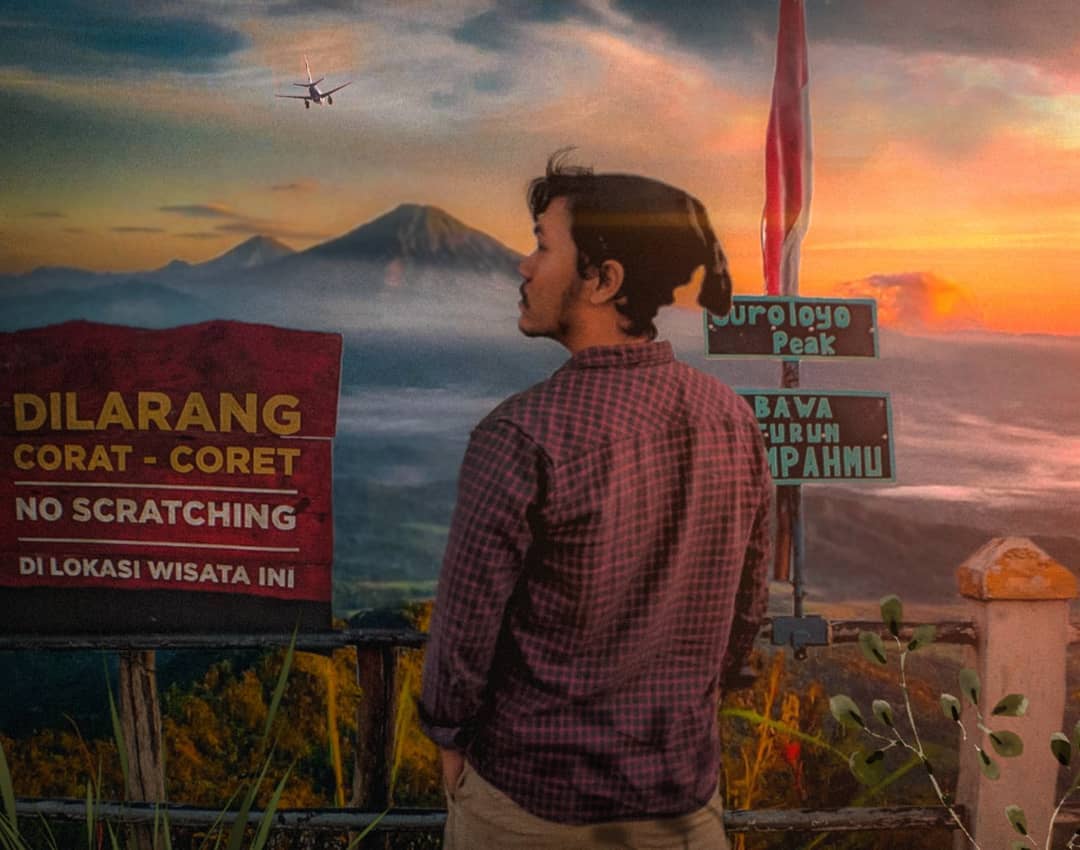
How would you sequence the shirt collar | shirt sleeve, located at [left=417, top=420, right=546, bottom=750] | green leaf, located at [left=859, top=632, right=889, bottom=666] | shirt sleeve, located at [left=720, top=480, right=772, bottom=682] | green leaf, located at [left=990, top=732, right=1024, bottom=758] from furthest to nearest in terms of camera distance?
1. shirt sleeve, located at [left=720, top=480, right=772, bottom=682]
2. green leaf, located at [left=859, top=632, right=889, bottom=666]
3. green leaf, located at [left=990, top=732, right=1024, bottom=758]
4. the shirt collar
5. shirt sleeve, located at [left=417, top=420, right=546, bottom=750]

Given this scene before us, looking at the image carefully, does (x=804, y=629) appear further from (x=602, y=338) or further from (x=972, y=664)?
(x=602, y=338)

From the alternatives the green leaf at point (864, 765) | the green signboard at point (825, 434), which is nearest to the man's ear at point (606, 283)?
the green signboard at point (825, 434)

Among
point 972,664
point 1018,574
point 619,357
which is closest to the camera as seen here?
point 619,357

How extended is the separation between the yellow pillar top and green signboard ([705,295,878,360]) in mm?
699

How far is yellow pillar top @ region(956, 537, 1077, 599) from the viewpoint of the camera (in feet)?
10.7

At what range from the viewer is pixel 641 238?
8.74ft

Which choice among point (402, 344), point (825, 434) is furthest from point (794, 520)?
point (402, 344)


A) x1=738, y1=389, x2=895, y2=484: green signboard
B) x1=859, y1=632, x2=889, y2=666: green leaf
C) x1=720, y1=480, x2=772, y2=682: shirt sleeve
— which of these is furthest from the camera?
x1=738, y1=389, x2=895, y2=484: green signboard

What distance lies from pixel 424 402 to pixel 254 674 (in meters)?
0.94

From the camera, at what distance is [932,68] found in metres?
3.35

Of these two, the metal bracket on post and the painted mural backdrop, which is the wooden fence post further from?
the metal bracket on post

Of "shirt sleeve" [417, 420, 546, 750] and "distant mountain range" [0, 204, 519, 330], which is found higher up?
"distant mountain range" [0, 204, 519, 330]

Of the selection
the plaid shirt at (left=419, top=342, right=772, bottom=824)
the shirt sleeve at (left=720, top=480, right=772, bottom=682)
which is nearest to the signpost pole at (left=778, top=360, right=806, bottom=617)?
the shirt sleeve at (left=720, top=480, right=772, bottom=682)

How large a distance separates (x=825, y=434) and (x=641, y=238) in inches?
39.3
